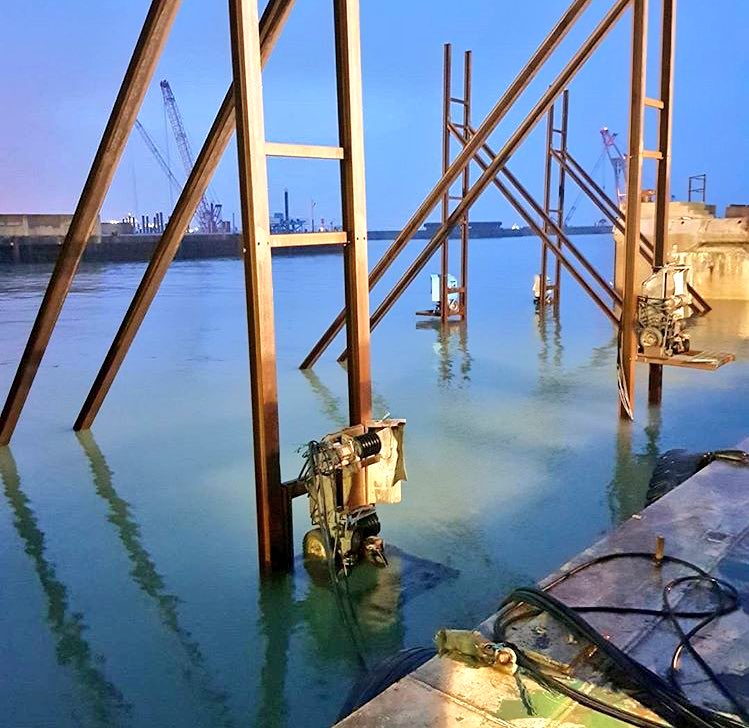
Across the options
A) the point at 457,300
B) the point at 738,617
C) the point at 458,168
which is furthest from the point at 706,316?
the point at 738,617

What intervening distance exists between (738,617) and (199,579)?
297cm

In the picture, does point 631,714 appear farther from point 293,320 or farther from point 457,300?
point 293,320

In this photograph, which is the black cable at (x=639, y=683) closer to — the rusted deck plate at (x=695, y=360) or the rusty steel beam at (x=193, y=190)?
the rusty steel beam at (x=193, y=190)

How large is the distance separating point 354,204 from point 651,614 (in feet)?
9.73

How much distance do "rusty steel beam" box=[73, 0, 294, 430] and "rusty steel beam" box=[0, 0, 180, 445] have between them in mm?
559

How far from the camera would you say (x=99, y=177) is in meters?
6.12

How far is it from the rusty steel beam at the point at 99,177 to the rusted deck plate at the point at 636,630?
4315 mm

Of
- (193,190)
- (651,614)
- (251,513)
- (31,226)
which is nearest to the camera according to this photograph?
(651,614)

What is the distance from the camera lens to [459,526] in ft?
17.3

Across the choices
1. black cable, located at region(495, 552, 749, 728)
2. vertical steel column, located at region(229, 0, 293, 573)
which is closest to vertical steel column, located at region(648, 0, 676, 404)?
vertical steel column, located at region(229, 0, 293, 573)

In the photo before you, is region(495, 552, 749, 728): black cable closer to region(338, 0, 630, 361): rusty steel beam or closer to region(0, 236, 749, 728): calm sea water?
region(0, 236, 749, 728): calm sea water

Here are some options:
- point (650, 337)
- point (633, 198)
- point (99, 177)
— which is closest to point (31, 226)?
point (99, 177)

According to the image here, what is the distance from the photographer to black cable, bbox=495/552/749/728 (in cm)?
236

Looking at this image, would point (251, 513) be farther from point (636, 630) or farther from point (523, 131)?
point (523, 131)
